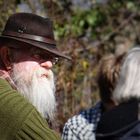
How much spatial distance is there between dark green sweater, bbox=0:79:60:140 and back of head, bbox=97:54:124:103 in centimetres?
132

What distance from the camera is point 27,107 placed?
3.17 meters

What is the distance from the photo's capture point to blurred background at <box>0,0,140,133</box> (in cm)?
570

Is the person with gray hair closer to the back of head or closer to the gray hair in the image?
the gray hair

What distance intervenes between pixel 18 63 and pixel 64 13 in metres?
3.00

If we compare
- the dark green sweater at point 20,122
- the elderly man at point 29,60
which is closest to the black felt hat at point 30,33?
the elderly man at point 29,60

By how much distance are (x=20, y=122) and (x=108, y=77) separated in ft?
5.01

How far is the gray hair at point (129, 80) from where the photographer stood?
4.02 meters

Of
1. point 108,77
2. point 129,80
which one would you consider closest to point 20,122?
point 129,80

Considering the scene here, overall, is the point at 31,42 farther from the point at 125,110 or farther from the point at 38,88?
the point at 125,110

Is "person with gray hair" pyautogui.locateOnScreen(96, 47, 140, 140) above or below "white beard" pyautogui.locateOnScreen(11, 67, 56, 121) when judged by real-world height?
below

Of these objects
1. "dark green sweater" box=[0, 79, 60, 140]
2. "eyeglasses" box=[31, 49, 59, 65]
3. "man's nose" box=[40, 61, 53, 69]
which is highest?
"eyeglasses" box=[31, 49, 59, 65]

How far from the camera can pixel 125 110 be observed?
396 cm

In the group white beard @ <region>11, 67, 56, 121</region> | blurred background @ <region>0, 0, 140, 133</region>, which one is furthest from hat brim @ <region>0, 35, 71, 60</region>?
blurred background @ <region>0, 0, 140, 133</region>

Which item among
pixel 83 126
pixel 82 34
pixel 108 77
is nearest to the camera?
pixel 83 126
